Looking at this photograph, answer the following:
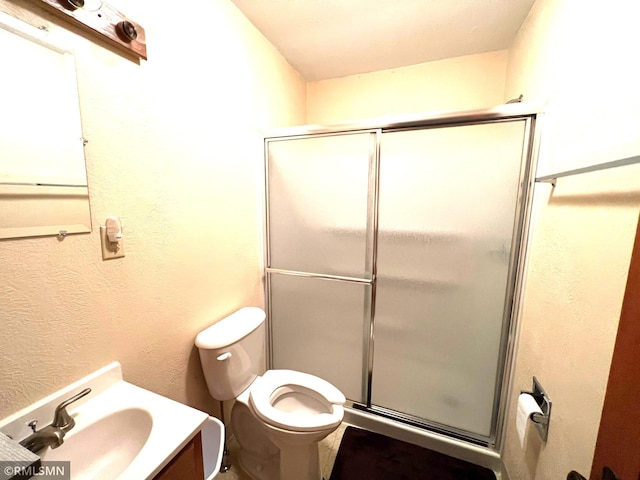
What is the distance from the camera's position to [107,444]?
0.78 m

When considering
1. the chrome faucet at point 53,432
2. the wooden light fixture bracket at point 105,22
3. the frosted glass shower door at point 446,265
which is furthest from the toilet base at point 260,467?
the wooden light fixture bracket at point 105,22

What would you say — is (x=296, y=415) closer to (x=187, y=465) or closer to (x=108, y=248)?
(x=187, y=465)

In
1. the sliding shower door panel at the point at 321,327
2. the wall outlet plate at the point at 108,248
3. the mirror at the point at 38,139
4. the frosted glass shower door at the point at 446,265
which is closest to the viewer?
the mirror at the point at 38,139

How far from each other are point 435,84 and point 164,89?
5.72 feet

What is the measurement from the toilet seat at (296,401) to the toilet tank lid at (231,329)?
31 centimetres

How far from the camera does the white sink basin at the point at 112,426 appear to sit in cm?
67

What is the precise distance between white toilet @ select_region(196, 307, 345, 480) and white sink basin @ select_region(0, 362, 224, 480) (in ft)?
1.08

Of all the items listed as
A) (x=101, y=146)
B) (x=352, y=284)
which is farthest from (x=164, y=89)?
(x=352, y=284)

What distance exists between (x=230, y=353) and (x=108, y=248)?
26.8 inches

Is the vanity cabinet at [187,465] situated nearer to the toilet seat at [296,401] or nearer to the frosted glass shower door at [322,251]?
the toilet seat at [296,401]

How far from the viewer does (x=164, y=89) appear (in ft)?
3.25

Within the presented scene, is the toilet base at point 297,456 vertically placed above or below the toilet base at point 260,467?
above

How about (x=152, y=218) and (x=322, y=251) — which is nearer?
(x=152, y=218)

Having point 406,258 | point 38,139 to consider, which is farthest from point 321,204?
point 38,139
